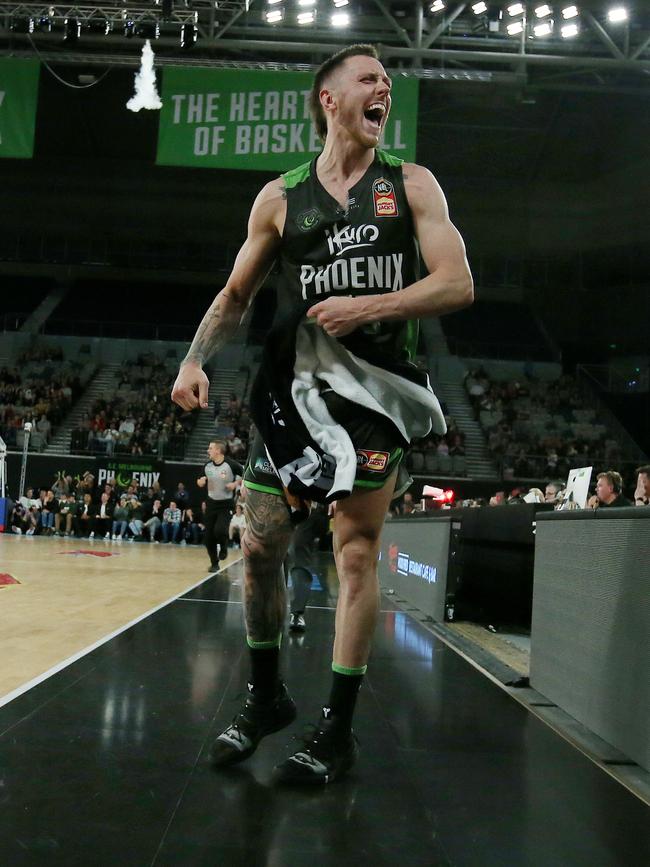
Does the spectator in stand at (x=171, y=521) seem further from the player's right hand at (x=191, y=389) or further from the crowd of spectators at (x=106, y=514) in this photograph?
the player's right hand at (x=191, y=389)

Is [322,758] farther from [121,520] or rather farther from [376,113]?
[121,520]

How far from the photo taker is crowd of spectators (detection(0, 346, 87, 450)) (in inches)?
734

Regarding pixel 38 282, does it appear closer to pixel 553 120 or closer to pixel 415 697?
pixel 553 120

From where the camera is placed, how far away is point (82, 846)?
142 centimetres

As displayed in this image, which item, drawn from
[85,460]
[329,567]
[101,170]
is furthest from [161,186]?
[329,567]

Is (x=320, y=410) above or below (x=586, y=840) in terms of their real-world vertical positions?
above

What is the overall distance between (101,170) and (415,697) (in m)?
22.6

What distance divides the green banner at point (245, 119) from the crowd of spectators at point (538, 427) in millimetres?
9479

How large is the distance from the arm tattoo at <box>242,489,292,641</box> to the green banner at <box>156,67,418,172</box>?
8070 mm

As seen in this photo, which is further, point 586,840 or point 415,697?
point 415,697

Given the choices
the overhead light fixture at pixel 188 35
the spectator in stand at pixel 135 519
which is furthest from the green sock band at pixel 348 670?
the spectator in stand at pixel 135 519

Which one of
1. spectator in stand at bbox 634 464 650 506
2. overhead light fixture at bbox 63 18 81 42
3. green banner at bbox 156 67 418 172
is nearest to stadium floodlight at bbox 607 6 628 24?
green banner at bbox 156 67 418 172

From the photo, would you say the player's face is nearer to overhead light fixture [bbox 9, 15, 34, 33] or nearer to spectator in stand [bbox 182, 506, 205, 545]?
overhead light fixture [bbox 9, 15, 34, 33]

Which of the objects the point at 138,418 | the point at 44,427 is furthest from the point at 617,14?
the point at 44,427
